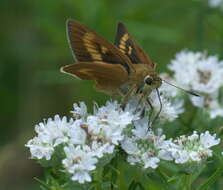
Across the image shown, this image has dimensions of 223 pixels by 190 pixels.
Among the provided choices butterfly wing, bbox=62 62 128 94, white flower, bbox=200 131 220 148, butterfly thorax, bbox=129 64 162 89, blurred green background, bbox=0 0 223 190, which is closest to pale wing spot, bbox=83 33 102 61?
butterfly wing, bbox=62 62 128 94

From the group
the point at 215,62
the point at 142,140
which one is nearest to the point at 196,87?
the point at 215,62

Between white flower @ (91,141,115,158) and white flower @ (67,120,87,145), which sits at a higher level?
white flower @ (67,120,87,145)

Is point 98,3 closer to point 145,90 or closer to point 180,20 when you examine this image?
point 180,20

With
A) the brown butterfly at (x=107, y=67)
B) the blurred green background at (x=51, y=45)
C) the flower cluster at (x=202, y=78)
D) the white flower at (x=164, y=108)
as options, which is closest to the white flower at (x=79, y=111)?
the brown butterfly at (x=107, y=67)

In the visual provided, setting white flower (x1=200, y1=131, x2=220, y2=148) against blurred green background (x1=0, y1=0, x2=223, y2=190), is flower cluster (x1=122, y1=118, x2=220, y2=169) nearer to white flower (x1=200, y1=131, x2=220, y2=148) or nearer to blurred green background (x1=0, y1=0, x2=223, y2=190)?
white flower (x1=200, y1=131, x2=220, y2=148)

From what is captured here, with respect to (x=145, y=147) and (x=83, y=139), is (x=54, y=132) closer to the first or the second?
(x=83, y=139)

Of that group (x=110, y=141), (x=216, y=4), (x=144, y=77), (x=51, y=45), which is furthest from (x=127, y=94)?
(x=51, y=45)

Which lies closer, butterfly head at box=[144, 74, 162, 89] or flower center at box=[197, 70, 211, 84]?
butterfly head at box=[144, 74, 162, 89]

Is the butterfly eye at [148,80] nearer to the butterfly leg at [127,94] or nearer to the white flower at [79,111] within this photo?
the butterfly leg at [127,94]

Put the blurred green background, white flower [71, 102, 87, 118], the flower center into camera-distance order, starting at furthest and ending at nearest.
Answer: the blurred green background, the flower center, white flower [71, 102, 87, 118]
